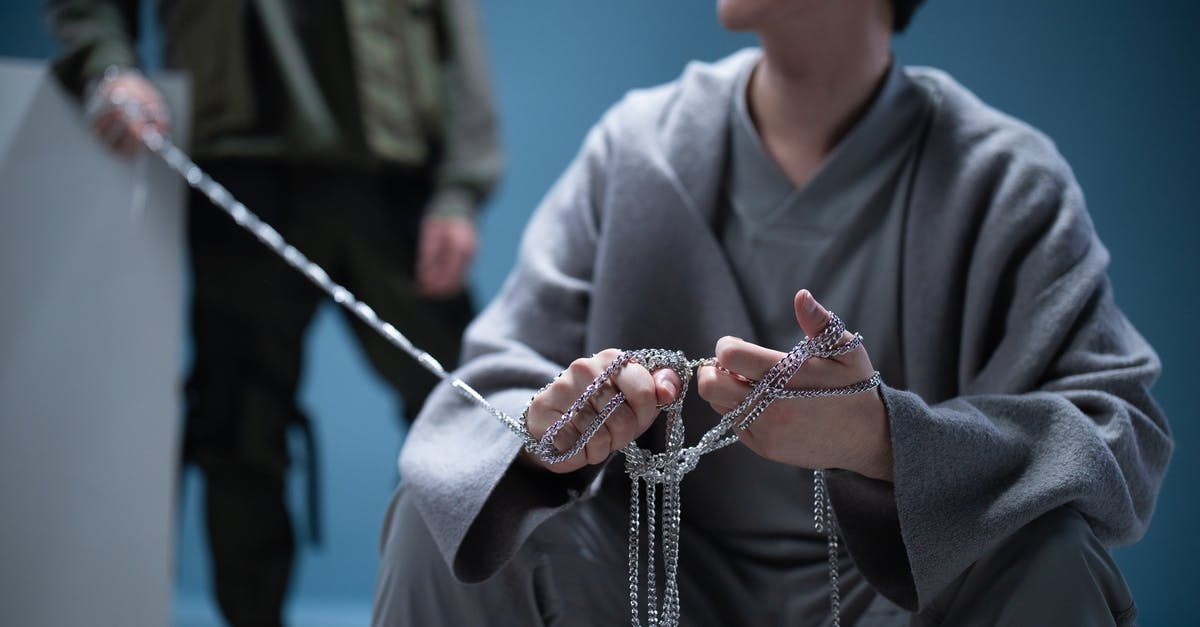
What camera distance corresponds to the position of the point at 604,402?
685 millimetres

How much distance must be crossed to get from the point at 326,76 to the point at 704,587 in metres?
0.88

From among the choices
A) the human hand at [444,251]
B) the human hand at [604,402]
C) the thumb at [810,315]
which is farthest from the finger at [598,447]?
the human hand at [444,251]

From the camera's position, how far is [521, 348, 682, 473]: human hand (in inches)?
26.4

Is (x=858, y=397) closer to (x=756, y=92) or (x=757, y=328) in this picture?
(x=757, y=328)

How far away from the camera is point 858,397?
26.9 inches

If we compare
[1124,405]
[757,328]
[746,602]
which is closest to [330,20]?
[757,328]

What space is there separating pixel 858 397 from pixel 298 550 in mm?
1091

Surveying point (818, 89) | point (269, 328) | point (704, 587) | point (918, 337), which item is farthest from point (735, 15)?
point (269, 328)

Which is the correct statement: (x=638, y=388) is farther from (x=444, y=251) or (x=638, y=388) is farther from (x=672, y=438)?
(x=444, y=251)

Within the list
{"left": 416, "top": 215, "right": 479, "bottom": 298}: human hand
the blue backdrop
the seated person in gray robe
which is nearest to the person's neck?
the seated person in gray robe

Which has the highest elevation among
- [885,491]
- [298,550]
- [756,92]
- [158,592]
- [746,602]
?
[756,92]

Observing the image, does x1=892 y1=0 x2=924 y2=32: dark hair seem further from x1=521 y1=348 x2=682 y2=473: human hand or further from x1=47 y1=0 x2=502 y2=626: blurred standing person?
x1=47 y1=0 x2=502 y2=626: blurred standing person

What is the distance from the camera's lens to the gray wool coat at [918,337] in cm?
71

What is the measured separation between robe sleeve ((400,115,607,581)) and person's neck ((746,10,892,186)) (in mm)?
159
